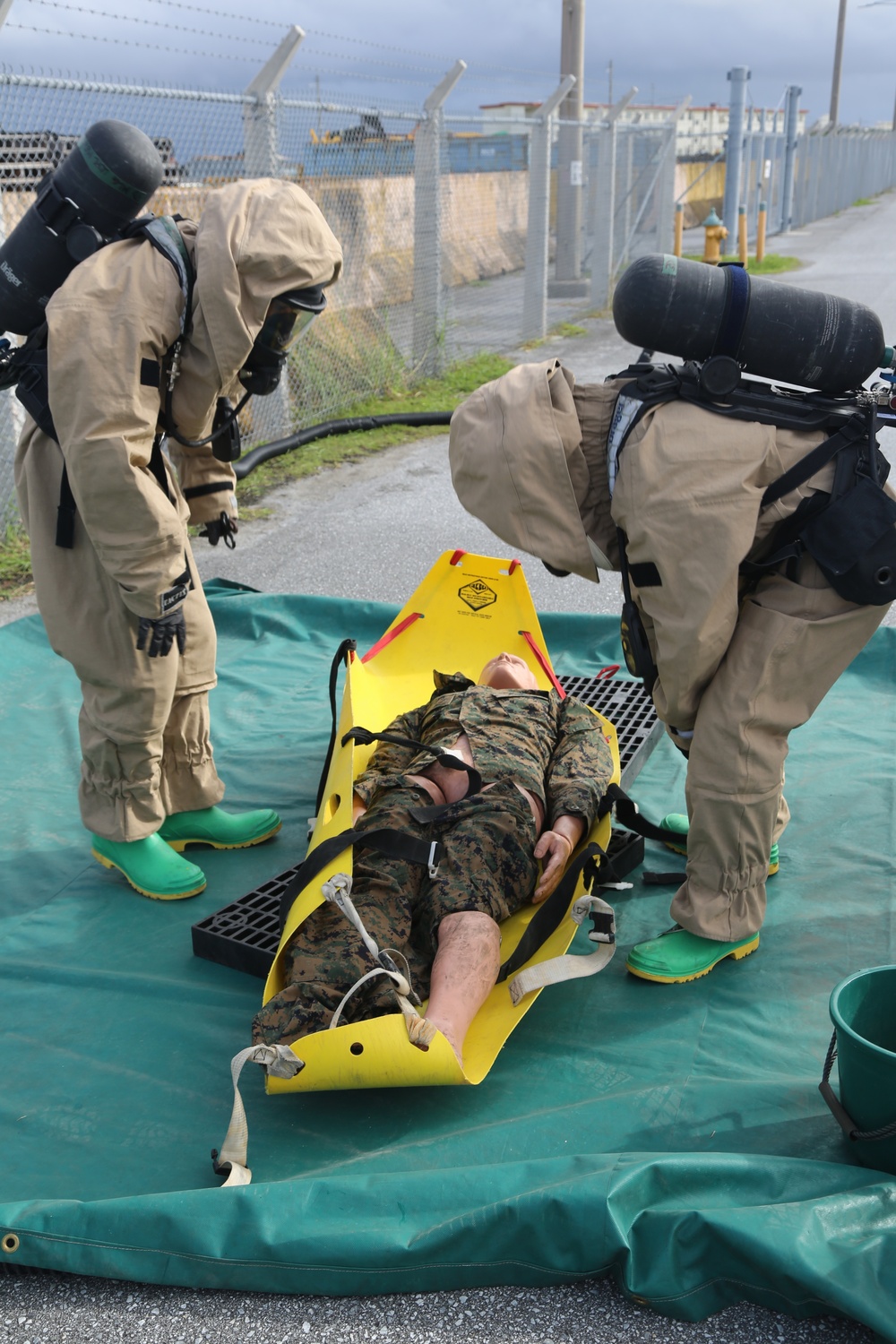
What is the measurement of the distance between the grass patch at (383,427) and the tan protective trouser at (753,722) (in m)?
4.56

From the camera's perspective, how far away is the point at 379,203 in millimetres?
8539

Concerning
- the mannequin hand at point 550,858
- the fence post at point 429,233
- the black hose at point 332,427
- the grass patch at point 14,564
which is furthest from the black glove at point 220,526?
the fence post at point 429,233

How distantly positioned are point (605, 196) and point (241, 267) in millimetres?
11422

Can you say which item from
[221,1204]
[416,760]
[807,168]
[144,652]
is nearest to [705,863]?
[416,760]

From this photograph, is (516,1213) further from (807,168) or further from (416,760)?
(807,168)

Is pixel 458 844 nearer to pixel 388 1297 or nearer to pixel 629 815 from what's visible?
pixel 629 815

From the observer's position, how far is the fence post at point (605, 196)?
12.6 meters

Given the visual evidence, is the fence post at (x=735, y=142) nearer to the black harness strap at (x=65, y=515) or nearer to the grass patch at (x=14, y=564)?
the grass patch at (x=14, y=564)

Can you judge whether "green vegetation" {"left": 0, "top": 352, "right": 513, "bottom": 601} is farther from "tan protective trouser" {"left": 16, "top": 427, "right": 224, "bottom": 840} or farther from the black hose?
"tan protective trouser" {"left": 16, "top": 427, "right": 224, "bottom": 840}

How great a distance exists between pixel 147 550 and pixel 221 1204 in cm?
142

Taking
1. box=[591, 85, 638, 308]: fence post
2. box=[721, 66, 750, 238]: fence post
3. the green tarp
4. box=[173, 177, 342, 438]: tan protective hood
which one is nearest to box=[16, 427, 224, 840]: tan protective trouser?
the green tarp

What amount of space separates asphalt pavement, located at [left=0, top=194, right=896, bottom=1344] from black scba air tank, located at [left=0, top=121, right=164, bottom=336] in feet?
6.94

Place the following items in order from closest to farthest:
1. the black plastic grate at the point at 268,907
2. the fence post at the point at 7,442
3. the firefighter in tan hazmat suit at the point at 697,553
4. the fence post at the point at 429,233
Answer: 1. the firefighter in tan hazmat suit at the point at 697,553
2. the black plastic grate at the point at 268,907
3. the fence post at the point at 7,442
4. the fence post at the point at 429,233

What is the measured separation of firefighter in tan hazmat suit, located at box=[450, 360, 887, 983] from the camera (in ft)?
7.06
